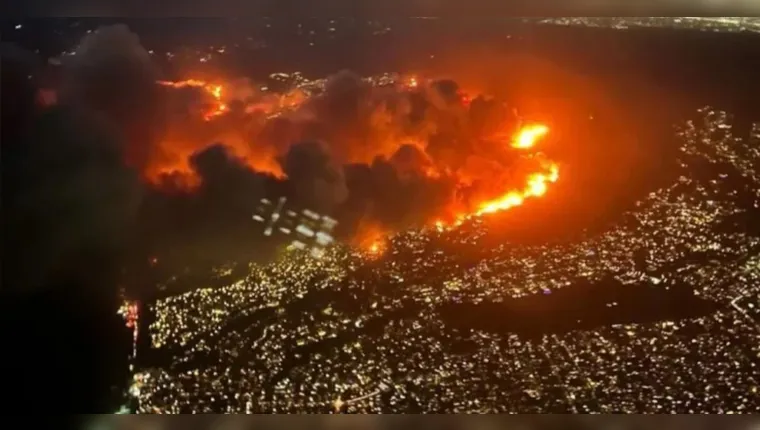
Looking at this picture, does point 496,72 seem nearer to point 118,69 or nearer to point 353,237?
point 353,237

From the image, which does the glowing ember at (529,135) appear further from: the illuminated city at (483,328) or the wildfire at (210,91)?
the wildfire at (210,91)

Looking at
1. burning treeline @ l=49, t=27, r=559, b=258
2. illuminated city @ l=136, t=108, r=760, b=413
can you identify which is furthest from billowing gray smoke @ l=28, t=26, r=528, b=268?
illuminated city @ l=136, t=108, r=760, b=413

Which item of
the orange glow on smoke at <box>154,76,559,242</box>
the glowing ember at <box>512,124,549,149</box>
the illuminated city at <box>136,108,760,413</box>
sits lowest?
the illuminated city at <box>136,108,760,413</box>

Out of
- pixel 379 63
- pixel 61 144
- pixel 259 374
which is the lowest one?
pixel 259 374

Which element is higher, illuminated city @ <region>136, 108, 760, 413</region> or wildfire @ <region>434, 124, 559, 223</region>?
wildfire @ <region>434, 124, 559, 223</region>

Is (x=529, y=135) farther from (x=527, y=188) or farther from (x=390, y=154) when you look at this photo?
(x=390, y=154)

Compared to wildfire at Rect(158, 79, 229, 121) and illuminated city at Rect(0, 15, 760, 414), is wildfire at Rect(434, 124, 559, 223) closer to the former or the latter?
illuminated city at Rect(0, 15, 760, 414)

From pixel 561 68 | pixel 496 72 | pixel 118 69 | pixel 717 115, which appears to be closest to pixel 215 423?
pixel 118 69

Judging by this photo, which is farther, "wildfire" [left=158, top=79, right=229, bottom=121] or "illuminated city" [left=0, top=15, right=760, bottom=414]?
"wildfire" [left=158, top=79, right=229, bottom=121]
